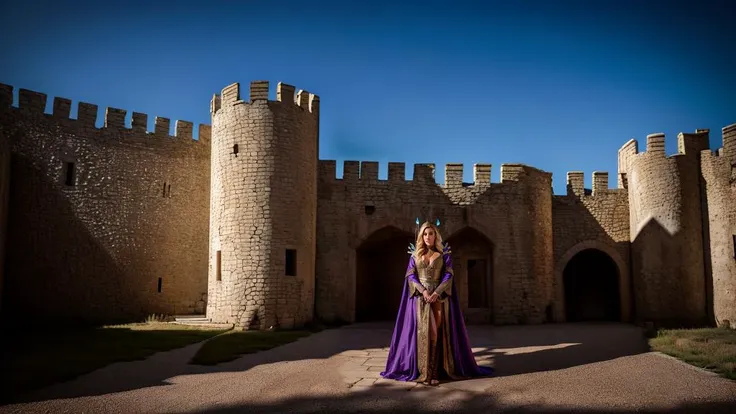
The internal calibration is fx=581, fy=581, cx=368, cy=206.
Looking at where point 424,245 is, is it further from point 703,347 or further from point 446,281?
point 703,347

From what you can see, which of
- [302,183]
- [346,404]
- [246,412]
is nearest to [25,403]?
[246,412]

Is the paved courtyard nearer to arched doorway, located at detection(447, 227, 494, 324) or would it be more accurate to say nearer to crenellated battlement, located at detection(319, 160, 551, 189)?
arched doorway, located at detection(447, 227, 494, 324)

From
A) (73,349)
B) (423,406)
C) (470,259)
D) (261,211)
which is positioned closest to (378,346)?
(261,211)

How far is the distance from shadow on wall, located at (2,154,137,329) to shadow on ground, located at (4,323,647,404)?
699 cm

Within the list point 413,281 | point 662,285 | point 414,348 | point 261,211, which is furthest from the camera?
point 662,285

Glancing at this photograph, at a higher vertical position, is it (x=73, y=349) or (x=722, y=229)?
(x=722, y=229)

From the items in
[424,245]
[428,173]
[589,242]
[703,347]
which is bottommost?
[703,347]

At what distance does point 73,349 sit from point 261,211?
5951 millimetres

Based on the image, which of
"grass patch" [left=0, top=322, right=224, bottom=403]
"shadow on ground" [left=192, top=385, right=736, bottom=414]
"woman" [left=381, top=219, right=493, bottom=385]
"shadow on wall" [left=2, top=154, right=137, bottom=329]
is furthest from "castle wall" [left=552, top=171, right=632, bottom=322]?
"shadow on wall" [left=2, top=154, right=137, bottom=329]

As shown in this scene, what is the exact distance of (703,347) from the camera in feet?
35.6

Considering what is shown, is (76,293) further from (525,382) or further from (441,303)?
(525,382)

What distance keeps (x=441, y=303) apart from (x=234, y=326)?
8.38 meters

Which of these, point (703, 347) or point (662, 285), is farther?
point (662, 285)

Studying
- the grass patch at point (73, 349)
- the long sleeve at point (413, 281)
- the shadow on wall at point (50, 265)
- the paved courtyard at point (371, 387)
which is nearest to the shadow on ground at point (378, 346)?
the paved courtyard at point (371, 387)
